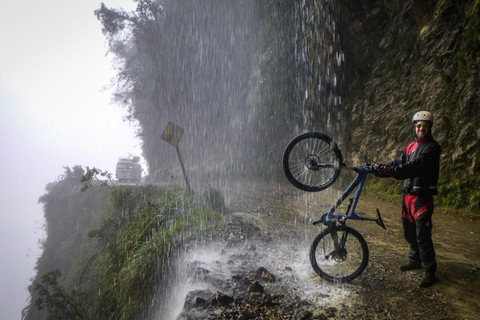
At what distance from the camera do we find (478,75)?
6.29m

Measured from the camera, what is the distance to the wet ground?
290 centimetres

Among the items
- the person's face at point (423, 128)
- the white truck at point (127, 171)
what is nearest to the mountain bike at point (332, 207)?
the person's face at point (423, 128)

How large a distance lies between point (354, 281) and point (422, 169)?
6.21 feet

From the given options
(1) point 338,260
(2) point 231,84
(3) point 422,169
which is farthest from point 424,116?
(2) point 231,84

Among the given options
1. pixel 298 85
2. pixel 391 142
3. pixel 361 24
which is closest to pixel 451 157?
pixel 391 142

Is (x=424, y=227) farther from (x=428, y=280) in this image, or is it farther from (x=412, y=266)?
(x=412, y=266)

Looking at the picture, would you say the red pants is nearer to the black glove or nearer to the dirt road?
the dirt road

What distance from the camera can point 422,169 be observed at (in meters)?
3.08

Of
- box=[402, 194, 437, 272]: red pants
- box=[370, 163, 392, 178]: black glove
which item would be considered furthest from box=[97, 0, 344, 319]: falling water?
box=[370, 163, 392, 178]: black glove

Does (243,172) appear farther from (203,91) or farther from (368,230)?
(368,230)

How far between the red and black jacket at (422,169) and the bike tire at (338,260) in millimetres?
1000

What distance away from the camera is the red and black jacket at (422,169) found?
306 centimetres

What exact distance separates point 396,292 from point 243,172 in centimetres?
1508

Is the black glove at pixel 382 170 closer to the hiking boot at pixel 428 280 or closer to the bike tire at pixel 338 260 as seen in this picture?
the bike tire at pixel 338 260
